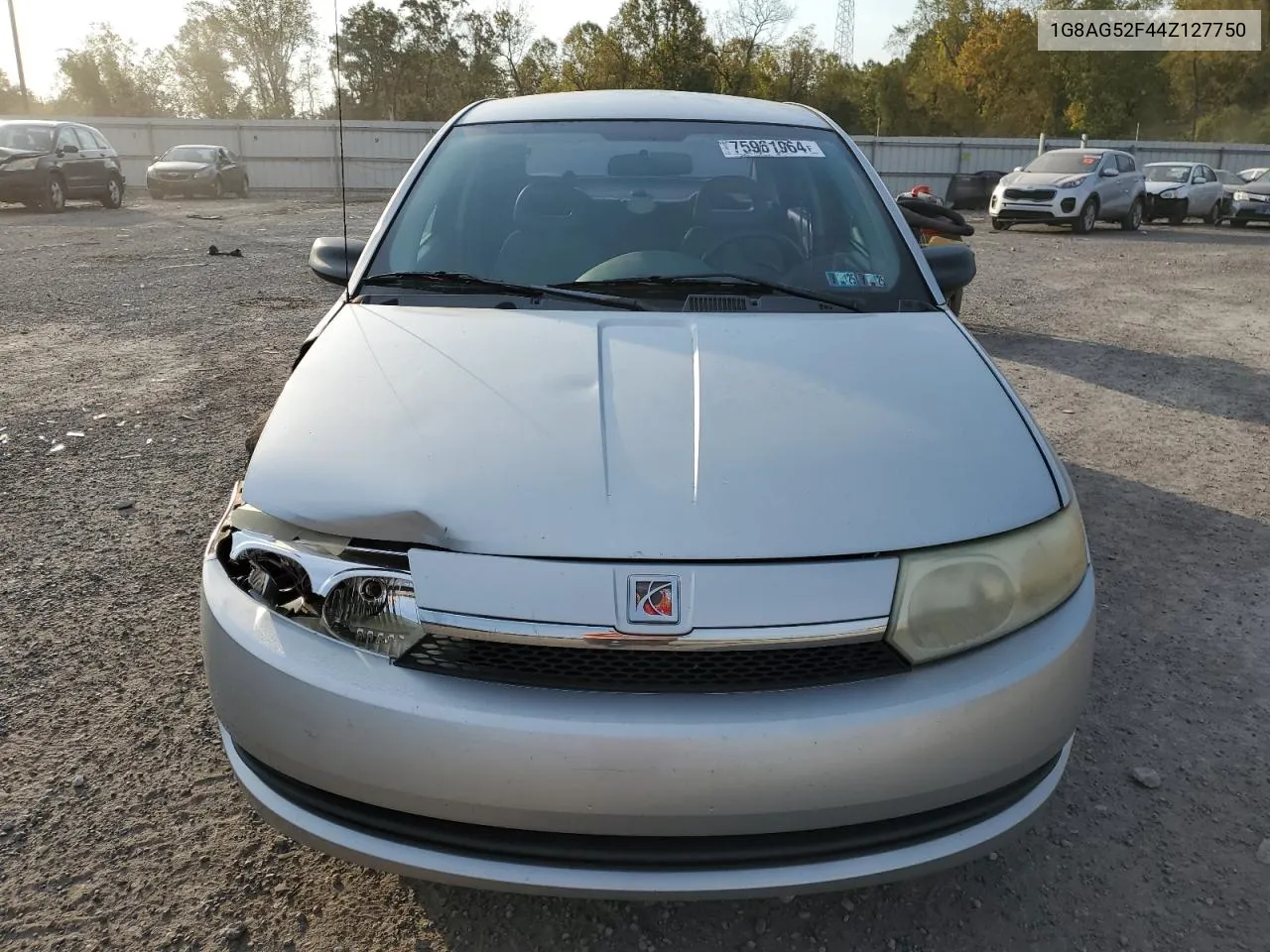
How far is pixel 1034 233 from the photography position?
1914 cm

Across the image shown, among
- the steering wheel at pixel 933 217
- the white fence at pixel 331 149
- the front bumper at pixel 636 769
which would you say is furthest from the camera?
the white fence at pixel 331 149

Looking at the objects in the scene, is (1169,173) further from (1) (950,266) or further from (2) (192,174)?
(1) (950,266)

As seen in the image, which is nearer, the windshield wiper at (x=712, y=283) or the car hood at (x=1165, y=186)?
the windshield wiper at (x=712, y=283)

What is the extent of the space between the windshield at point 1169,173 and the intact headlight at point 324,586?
2461cm

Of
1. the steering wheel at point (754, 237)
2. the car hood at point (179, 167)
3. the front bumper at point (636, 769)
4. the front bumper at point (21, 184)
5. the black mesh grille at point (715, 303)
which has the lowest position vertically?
the front bumper at point (636, 769)

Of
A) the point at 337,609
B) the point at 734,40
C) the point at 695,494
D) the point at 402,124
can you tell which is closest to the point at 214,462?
the point at 337,609

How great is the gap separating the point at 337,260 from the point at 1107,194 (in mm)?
19645

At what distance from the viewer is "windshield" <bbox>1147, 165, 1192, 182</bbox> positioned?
72.3ft

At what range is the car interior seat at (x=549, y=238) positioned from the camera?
2.69 meters

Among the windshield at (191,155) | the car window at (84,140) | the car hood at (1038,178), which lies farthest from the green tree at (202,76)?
the car hood at (1038,178)

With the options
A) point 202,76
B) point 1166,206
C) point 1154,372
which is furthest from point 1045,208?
point 202,76

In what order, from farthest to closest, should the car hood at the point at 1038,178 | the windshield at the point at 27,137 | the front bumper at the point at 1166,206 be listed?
1. the front bumper at the point at 1166,206
2. the car hood at the point at 1038,178
3. the windshield at the point at 27,137

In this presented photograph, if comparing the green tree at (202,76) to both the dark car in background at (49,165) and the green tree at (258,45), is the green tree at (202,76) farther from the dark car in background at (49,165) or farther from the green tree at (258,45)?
the dark car in background at (49,165)

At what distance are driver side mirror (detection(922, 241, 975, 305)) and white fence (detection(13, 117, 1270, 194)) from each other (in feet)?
99.6
